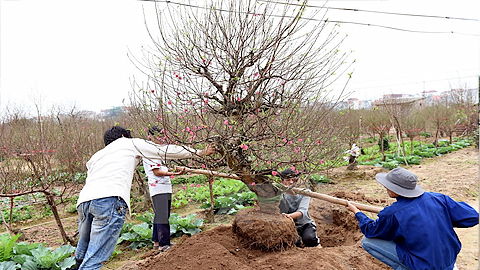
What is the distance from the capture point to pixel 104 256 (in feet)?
9.23

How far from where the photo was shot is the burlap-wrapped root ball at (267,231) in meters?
3.36

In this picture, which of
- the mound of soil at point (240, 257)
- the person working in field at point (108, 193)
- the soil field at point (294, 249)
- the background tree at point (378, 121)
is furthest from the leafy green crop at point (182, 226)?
the background tree at point (378, 121)

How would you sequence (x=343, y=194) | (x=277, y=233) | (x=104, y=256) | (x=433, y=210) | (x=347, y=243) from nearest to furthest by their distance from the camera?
(x=433, y=210) → (x=104, y=256) → (x=277, y=233) → (x=347, y=243) → (x=343, y=194)

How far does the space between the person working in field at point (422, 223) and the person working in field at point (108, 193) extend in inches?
66.9

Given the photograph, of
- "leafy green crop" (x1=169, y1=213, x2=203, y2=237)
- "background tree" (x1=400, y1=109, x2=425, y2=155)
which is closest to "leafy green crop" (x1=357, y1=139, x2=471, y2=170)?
"background tree" (x1=400, y1=109, x2=425, y2=155)

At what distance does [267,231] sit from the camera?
3361 millimetres

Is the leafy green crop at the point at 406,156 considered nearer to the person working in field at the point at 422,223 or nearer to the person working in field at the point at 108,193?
the person working in field at the point at 422,223

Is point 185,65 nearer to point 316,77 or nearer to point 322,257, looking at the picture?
point 316,77

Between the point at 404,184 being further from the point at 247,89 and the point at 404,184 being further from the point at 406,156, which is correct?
the point at 406,156

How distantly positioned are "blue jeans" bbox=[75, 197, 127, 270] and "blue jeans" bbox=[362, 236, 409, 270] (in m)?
2.45

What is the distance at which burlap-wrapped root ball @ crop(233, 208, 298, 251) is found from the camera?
11.0ft

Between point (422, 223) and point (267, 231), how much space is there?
5.03ft

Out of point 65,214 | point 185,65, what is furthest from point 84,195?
point 65,214

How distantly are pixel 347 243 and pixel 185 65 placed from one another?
10.9 ft
